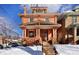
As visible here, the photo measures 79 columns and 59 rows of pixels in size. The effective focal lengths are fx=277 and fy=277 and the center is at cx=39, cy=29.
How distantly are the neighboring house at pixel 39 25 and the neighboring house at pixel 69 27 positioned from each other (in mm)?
63

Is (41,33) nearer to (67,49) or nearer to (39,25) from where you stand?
(39,25)

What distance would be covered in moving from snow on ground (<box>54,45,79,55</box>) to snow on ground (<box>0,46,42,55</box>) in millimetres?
240

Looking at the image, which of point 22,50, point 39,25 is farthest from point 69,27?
point 22,50

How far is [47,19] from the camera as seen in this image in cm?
349

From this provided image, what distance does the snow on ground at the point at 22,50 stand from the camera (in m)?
3.46

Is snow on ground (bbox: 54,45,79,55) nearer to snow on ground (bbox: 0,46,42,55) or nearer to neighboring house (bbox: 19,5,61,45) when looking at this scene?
neighboring house (bbox: 19,5,61,45)

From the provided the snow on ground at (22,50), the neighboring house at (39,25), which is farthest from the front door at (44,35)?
the snow on ground at (22,50)

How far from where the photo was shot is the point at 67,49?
348 centimetres

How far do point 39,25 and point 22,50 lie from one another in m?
0.38

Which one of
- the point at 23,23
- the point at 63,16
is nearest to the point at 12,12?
the point at 23,23

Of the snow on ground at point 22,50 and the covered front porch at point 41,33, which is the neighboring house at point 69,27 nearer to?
the covered front porch at point 41,33
